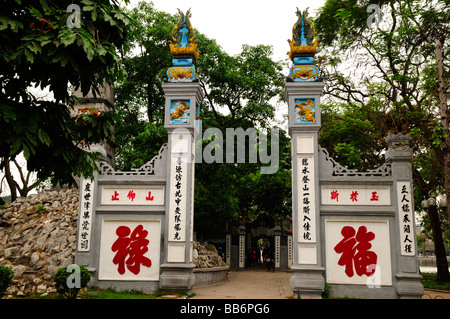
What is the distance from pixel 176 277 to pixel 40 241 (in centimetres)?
346

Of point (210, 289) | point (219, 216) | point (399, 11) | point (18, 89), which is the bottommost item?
point (210, 289)

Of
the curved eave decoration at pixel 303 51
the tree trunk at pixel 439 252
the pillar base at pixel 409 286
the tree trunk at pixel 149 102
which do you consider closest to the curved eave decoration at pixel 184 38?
the curved eave decoration at pixel 303 51

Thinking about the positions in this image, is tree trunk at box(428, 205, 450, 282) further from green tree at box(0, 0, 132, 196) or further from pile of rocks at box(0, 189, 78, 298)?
green tree at box(0, 0, 132, 196)

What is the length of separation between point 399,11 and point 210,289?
30.5ft

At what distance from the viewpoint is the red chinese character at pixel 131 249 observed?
319 inches

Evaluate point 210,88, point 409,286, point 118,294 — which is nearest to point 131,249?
point 118,294

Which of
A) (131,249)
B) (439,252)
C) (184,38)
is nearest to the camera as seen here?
(131,249)

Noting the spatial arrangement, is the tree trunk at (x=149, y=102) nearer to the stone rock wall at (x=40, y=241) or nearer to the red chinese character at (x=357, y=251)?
the stone rock wall at (x=40, y=241)

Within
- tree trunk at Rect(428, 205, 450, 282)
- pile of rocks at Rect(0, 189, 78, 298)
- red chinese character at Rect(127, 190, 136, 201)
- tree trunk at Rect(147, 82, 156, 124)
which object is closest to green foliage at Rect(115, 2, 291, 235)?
tree trunk at Rect(147, 82, 156, 124)

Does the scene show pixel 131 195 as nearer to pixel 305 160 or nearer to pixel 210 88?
pixel 305 160

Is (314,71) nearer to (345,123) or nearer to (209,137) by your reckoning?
(345,123)

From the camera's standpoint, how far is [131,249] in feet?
26.8

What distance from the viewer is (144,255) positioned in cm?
812

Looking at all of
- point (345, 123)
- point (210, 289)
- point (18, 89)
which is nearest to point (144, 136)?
point (210, 289)
